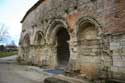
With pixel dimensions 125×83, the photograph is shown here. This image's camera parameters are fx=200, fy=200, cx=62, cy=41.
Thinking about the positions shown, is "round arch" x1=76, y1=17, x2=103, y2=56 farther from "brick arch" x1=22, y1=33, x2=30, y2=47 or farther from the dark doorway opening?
"brick arch" x1=22, y1=33, x2=30, y2=47

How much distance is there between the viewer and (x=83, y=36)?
9797 mm

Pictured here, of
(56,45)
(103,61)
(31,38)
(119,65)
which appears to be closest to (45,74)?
(56,45)

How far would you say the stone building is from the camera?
24.7 ft

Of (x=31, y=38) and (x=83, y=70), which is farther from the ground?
(x=31, y=38)

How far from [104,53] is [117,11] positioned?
5.73ft

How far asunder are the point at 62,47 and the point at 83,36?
3226 millimetres

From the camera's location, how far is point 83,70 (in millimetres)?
9594

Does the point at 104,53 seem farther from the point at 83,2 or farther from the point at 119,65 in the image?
the point at 83,2

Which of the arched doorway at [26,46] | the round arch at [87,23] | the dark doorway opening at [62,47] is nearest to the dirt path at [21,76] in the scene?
the dark doorway opening at [62,47]

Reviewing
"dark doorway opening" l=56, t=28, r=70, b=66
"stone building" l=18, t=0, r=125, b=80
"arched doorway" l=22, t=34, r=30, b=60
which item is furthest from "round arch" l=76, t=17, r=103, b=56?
"arched doorway" l=22, t=34, r=30, b=60

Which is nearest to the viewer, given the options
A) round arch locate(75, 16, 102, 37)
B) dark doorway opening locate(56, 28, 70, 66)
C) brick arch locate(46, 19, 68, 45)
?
round arch locate(75, 16, 102, 37)

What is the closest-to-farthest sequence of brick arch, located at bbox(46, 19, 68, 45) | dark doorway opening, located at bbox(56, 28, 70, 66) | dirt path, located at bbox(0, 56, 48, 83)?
dirt path, located at bbox(0, 56, 48, 83) → brick arch, located at bbox(46, 19, 68, 45) → dark doorway opening, located at bbox(56, 28, 70, 66)

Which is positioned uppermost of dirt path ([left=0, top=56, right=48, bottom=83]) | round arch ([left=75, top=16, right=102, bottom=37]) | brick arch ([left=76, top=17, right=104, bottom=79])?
round arch ([left=75, top=16, right=102, bottom=37])

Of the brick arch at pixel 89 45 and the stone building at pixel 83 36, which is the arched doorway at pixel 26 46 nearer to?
the stone building at pixel 83 36
